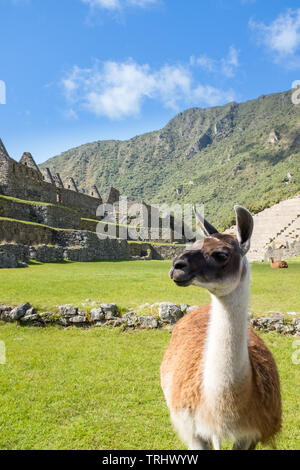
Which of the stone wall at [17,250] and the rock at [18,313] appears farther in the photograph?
the stone wall at [17,250]

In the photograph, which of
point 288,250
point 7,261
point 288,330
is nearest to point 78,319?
point 288,330

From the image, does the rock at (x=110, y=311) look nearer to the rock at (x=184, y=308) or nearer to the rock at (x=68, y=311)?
the rock at (x=68, y=311)

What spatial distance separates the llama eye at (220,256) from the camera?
5.04 ft

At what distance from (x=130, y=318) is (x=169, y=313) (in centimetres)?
81

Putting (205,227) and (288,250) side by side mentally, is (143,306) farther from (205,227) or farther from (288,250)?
(288,250)

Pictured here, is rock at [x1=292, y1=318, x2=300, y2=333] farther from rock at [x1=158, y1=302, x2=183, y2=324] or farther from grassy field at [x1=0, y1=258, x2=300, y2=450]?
rock at [x1=158, y1=302, x2=183, y2=324]

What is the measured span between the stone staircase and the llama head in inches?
999

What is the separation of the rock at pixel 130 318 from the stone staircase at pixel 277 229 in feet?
70.8

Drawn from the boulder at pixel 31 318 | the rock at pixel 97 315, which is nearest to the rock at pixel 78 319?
the rock at pixel 97 315

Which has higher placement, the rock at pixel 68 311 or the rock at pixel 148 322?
the rock at pixel 68 311

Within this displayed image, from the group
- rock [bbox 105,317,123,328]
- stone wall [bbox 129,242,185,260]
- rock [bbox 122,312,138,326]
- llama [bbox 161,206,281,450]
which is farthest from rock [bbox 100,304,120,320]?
stone wall [bbox 129,242,185,260]

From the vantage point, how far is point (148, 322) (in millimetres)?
5984

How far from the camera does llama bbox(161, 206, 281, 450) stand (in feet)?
5.07
